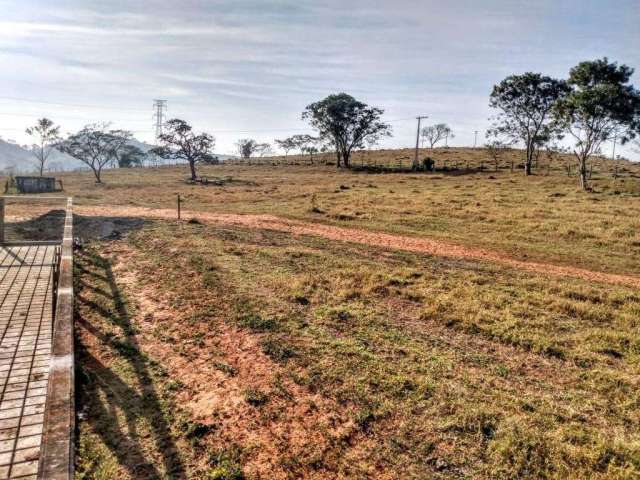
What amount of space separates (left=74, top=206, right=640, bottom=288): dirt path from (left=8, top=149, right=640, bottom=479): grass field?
754 millimetres

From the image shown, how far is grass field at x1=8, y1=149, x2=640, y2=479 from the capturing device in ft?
17.5

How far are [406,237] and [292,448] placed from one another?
15.3 meters

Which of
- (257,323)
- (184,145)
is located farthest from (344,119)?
(257,323)

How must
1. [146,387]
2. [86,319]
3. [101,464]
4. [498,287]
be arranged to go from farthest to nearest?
[498,287], [86,319], [146,387], [101,464]

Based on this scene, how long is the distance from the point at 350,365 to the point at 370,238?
12.3 metres

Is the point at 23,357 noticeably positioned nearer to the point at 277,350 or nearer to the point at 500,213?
the point at 277,350

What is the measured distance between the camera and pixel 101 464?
5176 mm

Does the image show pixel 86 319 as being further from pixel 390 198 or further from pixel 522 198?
pixel 522 198

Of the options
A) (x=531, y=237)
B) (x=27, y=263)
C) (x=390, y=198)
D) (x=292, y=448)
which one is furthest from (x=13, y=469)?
(x=390, y=198)

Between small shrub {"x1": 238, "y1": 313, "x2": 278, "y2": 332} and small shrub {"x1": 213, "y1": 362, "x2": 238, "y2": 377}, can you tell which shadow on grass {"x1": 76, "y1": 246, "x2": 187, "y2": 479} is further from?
small shrub {"x1": 238, "y1": 313, "x2": 278, "y2": 332}

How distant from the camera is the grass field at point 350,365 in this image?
5.33 metres

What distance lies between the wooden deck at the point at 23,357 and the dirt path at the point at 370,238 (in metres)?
11.5

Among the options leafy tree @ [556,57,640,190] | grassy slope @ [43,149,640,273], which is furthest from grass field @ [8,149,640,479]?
leafy tree @ [556,57,640,190]

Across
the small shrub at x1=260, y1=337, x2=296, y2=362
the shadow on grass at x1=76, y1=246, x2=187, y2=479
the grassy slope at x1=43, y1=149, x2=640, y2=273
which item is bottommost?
the shadow on grass at x1=76, y1=246, x2=187, y2=479
